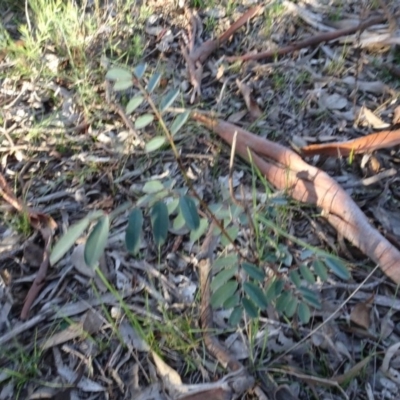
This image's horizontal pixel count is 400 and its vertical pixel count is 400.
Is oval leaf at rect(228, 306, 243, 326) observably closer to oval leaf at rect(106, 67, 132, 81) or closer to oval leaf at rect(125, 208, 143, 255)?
oval leaf at rect(125, 208, 143, 255)

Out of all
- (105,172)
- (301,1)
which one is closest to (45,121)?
(105,172)

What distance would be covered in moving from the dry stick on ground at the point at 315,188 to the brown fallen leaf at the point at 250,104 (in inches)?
4.9

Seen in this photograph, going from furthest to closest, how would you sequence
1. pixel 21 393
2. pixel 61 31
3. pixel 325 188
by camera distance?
pixel 61 31, pixel 325 188, pixel 21 393

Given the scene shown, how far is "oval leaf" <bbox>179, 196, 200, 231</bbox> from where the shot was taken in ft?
3.75

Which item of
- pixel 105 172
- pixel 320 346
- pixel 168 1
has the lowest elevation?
pixel 320 346

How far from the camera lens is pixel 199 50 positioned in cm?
228

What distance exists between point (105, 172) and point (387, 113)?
97 cm

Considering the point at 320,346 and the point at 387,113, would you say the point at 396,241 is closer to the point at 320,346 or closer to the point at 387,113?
the point at 320,346

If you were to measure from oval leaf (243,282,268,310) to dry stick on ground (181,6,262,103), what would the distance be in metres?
1.02

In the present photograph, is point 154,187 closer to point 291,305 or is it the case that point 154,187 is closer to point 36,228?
point 291,305

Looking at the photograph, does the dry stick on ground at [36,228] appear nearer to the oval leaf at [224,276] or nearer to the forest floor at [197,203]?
the forest floor at [197,203]

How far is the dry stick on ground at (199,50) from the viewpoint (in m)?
2.18

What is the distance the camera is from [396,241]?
65.8 inches

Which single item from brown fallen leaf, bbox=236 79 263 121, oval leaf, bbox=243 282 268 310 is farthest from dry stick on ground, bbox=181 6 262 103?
oval leaf, bbox=243 282 268 310
